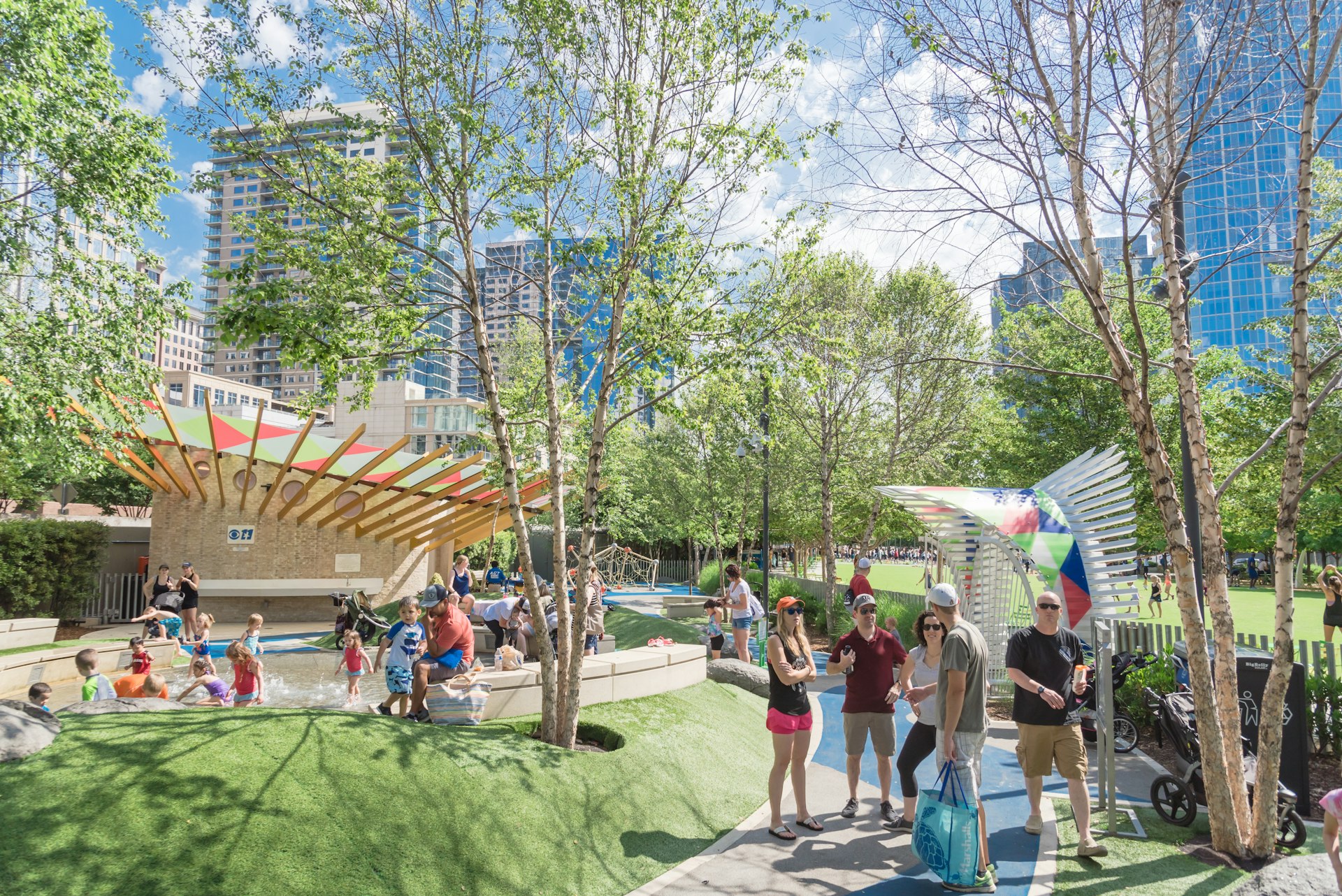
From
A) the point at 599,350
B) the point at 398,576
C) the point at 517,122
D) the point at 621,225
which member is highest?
the point at 517,122

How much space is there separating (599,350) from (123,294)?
871 centimetres

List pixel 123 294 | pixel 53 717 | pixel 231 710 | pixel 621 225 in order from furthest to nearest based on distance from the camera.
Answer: pixel 123 294, pixel 621 225, pixel 231 710, pixel 53 717

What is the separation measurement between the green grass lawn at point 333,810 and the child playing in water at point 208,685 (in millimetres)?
2902

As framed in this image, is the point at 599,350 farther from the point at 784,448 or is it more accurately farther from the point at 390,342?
the point at 784,448

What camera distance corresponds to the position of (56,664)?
12.1 metres

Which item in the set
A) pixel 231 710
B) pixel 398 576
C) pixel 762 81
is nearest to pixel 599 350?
pixel 762 81

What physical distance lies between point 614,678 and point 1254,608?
25623 millimetres

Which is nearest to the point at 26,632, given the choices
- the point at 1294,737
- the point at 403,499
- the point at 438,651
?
the point at 403,499

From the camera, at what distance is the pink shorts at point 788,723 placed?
6031 millimetres

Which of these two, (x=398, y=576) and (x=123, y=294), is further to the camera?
(x=398, y=576)


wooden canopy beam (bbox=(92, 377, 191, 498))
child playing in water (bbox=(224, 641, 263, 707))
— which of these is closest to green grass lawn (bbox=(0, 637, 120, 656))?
wooden canopy beam (bbox=(92, 377, 191, 498))

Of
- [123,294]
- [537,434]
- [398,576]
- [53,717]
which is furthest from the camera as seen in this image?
[398,576]

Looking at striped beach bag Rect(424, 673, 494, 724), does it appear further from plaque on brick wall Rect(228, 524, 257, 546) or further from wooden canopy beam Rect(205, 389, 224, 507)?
plaque on brick wall Rect(228, 524, 257, 546)

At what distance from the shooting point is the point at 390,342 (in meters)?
7.57
